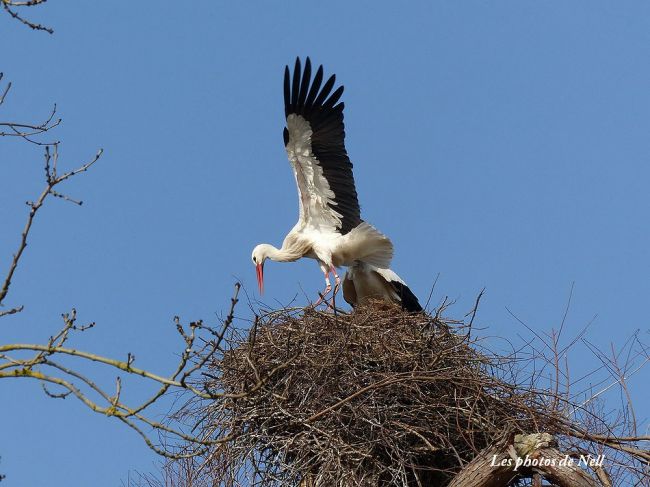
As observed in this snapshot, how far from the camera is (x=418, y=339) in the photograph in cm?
701

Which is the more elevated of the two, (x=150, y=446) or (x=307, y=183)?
(x=307, y=183)

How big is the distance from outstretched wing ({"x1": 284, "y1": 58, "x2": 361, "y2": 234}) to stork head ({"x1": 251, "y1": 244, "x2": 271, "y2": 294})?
0.55 m

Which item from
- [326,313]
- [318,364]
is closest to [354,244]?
[326,313]

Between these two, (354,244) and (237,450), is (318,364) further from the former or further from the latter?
(354,244)

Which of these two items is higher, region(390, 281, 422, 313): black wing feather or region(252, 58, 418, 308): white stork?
region(252, 58, 418, 308): white stork

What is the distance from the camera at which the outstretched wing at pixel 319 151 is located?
30.9 ft

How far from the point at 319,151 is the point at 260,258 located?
1.22 meters

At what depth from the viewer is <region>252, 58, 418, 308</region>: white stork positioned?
941cm

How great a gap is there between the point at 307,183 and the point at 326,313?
2.33m

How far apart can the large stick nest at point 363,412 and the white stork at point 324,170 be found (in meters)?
2.44

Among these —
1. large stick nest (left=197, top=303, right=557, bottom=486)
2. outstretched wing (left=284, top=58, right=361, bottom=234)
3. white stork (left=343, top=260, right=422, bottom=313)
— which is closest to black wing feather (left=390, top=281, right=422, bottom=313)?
white stork (left=343, top=260, right=422, bottom=313)

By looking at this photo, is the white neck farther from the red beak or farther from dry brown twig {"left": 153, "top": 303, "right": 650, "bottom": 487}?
dry brown twig {"left": 153, "top": 303, "right": 650, "bottom": 487}

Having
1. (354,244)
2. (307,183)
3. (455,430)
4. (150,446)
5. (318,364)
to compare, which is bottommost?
(150,446)

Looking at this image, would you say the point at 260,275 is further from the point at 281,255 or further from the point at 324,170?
the point at 324,170
